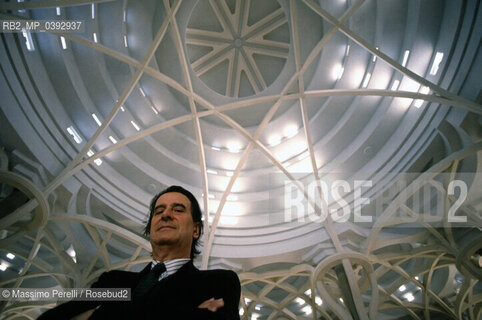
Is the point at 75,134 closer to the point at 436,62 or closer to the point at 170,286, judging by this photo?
the point at 170,286

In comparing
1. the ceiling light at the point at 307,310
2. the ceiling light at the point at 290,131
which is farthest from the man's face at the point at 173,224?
the ceiling light at the point at 307,310

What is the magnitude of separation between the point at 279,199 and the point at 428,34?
15.9 m

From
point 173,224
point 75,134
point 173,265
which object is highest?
point 75,134

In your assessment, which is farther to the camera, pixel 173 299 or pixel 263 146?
pixel 263 146

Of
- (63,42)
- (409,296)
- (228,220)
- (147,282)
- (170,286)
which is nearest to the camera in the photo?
(170,286)

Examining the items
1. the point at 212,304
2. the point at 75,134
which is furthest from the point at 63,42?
the point at 212,304

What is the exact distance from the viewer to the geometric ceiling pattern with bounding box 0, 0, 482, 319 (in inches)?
565

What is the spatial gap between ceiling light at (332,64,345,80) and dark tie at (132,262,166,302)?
23692mm

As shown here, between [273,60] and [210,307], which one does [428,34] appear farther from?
[210,307]

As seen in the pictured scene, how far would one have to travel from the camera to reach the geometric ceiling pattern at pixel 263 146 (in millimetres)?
14359

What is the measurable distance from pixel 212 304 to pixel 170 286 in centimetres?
52

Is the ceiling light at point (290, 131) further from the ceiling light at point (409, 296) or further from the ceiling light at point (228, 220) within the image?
the ceiling light at point (409, 296)

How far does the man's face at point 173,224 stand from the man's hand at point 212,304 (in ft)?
3.37

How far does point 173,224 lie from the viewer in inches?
148
